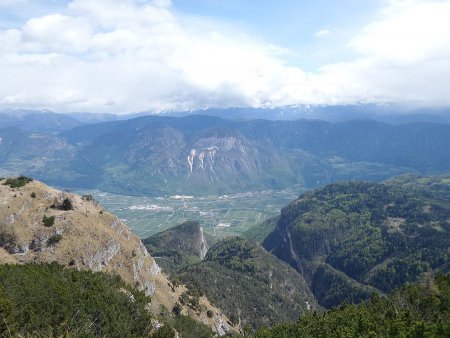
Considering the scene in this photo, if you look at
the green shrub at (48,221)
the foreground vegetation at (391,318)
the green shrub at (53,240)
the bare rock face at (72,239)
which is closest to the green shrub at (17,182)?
the bare rock face at (72,239)

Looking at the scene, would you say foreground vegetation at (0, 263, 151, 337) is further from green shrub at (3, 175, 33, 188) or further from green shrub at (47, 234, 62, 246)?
green shrub at (3, 175, 33, 188)

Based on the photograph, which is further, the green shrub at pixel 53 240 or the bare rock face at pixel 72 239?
the green shrub at pixel 53 240

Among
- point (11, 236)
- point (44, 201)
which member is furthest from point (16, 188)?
point (11, 236)

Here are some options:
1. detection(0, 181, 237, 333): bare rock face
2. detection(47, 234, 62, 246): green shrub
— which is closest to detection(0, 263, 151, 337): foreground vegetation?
detection(47, 234, 62, 246): green shrub

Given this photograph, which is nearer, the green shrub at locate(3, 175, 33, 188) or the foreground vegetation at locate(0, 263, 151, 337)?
the foreground vegetation at locate(0, 263, 151, 337)

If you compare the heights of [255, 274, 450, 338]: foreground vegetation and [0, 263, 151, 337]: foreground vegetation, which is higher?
[0, 263, 151, 337]: foreground vegetation

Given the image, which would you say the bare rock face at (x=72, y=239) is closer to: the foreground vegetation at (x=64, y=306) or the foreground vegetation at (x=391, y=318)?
the foreground vegetation at (x=64, y=306)
